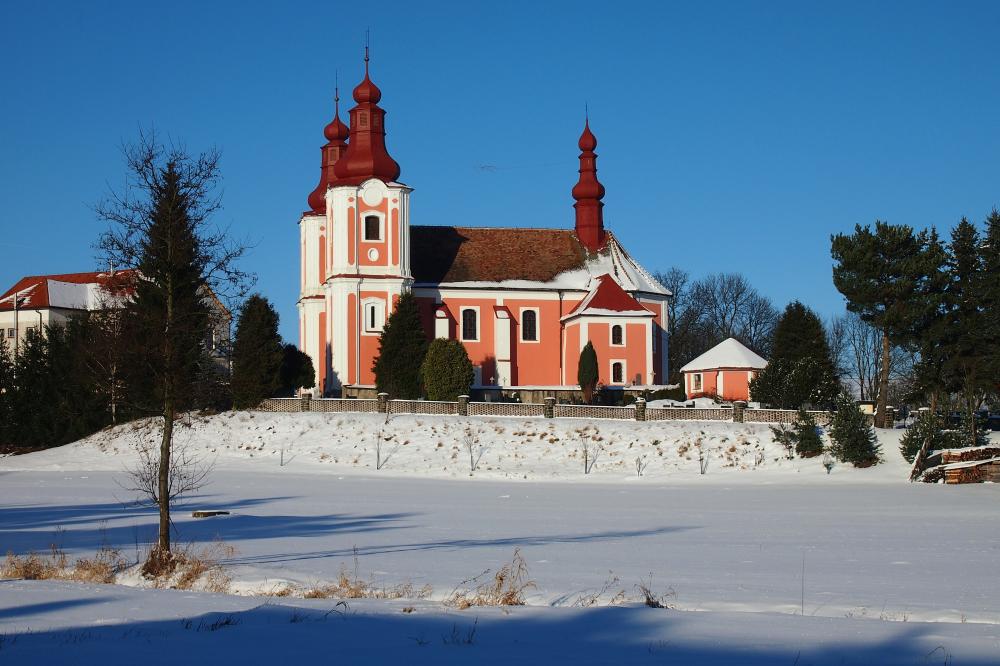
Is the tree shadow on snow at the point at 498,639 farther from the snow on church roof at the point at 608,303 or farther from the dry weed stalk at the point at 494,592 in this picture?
the snow on church roof at the point at 608,303

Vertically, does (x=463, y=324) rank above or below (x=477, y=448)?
above

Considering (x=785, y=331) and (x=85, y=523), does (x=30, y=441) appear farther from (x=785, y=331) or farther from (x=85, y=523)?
(x=785, y=331)

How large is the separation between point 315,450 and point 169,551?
2613 cm

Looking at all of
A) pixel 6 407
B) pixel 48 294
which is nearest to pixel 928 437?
pixel 6 407

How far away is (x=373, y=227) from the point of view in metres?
54.8

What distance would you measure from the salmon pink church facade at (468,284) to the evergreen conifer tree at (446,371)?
545 centimetres

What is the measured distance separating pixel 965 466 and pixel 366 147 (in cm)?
3337

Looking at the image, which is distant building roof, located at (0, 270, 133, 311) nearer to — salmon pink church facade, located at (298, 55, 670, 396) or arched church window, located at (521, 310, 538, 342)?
salmon pink church facade, located at (298, 55, 670, 396)

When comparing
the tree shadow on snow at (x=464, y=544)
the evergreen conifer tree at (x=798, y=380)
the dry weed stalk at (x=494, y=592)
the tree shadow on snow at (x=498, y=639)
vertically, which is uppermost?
the evergreen conifer tree at (x=798, y=380)

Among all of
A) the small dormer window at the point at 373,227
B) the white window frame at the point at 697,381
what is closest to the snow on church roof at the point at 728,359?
the white window frame at the point at 697,381

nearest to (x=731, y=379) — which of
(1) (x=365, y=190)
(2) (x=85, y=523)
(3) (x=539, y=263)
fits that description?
(3) (x=539, y=263)

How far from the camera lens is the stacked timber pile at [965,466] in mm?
32656

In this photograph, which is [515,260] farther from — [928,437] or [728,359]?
[928,437]

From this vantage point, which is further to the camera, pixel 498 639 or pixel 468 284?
pixel 468 284
